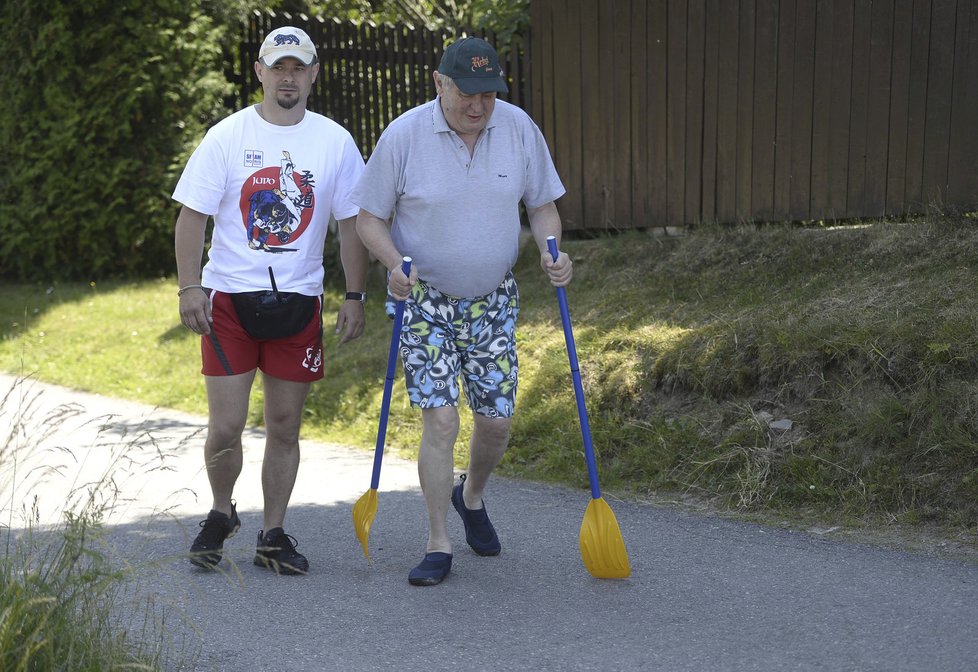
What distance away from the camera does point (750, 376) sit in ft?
20.7

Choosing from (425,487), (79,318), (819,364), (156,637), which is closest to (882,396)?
(819,364)

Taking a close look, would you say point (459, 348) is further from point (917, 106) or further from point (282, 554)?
point (917, 106)

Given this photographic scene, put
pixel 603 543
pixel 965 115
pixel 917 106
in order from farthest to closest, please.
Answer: pixel 917 106, pixel 965 115, pixel 603 543

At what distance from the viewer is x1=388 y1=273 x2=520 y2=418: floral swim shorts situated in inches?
185

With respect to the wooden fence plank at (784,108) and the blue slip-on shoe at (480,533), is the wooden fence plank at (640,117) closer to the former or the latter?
the wooden fence plank at (784,108)

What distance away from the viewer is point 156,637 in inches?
159

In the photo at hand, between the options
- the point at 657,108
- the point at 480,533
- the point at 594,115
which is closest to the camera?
the point at 480,533

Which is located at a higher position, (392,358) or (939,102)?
(939,102)

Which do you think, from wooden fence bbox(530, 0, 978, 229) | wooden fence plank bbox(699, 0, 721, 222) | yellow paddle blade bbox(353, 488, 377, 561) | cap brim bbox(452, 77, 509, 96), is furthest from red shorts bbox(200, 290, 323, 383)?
wooden fence plank bbox(699, 0, 721, 222)

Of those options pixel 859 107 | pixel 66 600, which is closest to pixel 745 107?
pixel 859 107

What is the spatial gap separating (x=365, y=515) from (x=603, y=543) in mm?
956

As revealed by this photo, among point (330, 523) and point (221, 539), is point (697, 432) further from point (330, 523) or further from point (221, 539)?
point (221, 539)

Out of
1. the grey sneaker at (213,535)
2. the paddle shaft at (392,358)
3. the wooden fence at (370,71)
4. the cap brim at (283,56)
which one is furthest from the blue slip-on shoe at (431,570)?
the wooden fence at (370,71)

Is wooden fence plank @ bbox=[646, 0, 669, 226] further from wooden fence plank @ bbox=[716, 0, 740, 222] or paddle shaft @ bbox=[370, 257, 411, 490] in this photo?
paddle shaft @ bbox=[370, 257, 411, 490]
